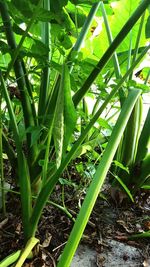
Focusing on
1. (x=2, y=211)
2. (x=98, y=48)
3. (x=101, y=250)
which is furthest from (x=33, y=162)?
(x=98, y=48)

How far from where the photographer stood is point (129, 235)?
713 mm

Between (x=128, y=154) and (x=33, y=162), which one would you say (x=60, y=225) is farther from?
(x=128, y=154)

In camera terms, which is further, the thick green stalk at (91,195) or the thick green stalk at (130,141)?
the thick green stalk at (130,141)

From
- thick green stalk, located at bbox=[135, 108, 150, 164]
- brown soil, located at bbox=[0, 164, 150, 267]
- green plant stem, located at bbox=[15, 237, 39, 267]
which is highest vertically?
thick green stalk, located at bbox=[135, 108, 150, 164]

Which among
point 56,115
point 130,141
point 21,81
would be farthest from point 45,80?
point 130,141

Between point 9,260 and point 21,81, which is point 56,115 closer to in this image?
point 21,81

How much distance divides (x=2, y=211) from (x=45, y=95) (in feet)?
0.88

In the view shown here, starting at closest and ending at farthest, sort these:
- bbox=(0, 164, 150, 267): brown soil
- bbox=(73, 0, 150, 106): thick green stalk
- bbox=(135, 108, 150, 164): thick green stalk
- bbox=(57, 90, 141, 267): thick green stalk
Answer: bbox=(57, 90, 141, 267): thick green stalk → bbox=(73, 0, 150, 106): thick green stalk → bbox=(0, 164, 150, 267): brown soil → bbox=(135, 108, 150, 164): thick green stalk

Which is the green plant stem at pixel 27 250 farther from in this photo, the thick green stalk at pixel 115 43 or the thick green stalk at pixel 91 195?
the thick green stalk at pixel 115 43

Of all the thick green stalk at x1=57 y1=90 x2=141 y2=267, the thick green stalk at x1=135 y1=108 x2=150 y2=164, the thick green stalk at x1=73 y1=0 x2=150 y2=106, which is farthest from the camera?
the thick green stalk at x1=135 y1=108 x2=150 y2=164

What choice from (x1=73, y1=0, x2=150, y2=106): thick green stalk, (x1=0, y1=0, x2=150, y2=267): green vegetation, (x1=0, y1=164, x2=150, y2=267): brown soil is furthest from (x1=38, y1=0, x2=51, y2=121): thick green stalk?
(x1=0, y1=164, x2=150, y2=267): brown soil

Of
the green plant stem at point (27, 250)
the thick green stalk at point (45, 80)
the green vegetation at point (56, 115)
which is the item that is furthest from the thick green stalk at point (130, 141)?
the green plant stem at point (27, 250)

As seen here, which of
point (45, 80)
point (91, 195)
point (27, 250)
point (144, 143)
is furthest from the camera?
point (144, 143)

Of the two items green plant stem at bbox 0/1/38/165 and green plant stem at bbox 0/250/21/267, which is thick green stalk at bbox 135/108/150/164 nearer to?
green plant stem at bbox 0/1/38/165
